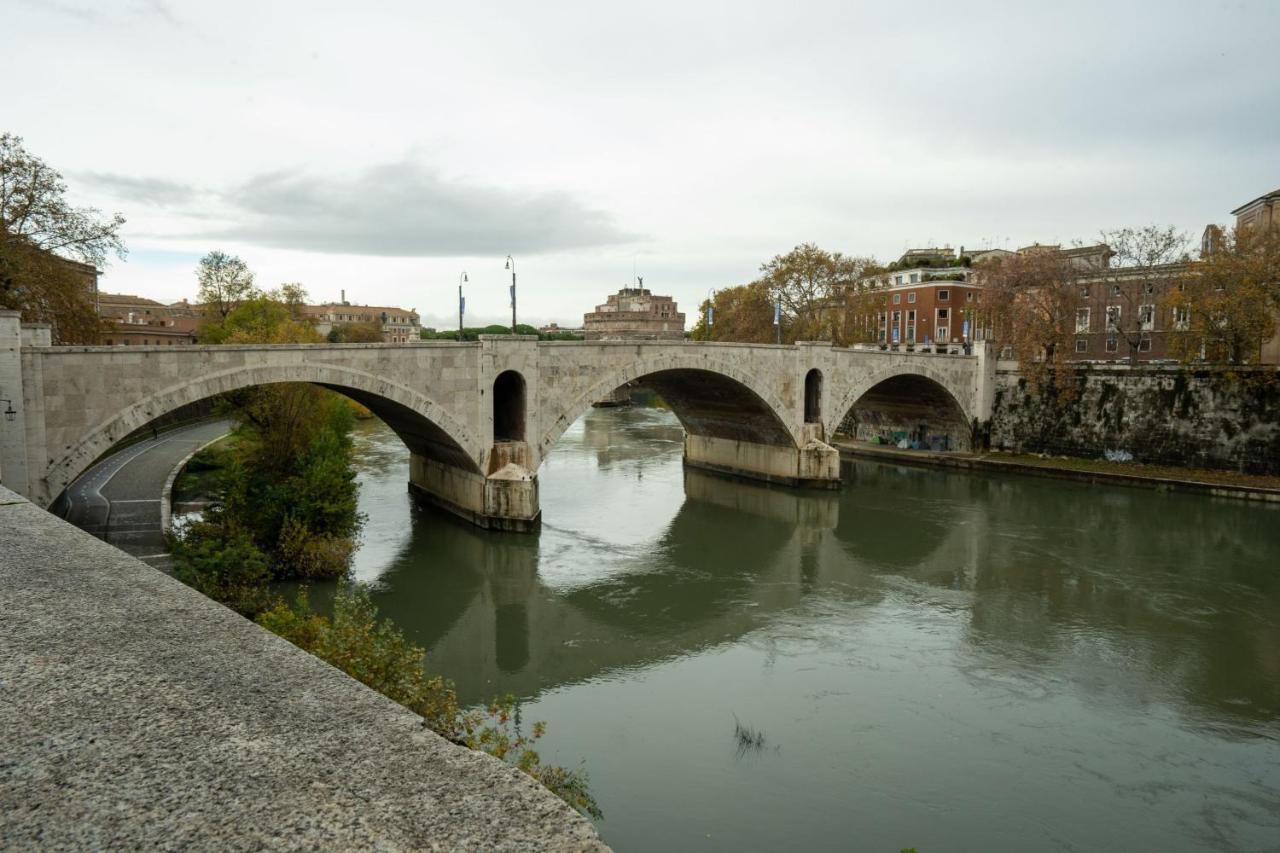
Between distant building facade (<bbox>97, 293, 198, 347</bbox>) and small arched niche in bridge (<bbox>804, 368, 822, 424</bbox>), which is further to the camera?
distant building facade (<bbox>97, 293, 198, 347</bbox>)

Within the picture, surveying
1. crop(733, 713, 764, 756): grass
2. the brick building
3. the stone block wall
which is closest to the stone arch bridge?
the stone block wall

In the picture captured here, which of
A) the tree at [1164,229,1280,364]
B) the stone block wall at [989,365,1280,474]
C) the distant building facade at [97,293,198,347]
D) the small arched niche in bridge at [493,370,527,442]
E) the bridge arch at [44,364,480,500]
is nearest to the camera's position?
the bridge arch at [44,364,480,500]

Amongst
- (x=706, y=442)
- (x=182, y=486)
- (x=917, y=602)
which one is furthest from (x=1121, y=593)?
(x=182, y=486)

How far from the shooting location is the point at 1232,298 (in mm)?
28328

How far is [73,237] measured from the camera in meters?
21.7

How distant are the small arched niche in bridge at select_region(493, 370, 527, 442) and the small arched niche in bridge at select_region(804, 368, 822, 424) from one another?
41.0ft

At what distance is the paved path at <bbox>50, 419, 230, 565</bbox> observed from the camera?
16.0m

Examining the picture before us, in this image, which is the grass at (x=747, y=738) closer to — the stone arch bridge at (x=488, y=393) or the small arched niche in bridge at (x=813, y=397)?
the stone arch bridge at (x=488, y=393)

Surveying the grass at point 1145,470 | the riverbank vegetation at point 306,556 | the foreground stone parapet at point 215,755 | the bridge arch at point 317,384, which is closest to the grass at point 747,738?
the riverbank vegetation at point 306,556

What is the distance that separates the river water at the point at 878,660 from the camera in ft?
29.8

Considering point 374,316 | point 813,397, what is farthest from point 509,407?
point 374,316

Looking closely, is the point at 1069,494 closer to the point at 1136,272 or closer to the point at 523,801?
the point at 1136,272

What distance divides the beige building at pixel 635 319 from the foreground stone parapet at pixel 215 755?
7514 centimetres

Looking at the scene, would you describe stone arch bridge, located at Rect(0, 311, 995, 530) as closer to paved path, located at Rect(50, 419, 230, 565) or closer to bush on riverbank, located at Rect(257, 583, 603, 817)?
paved path, located at Rect(50, 419, 230, 565)
